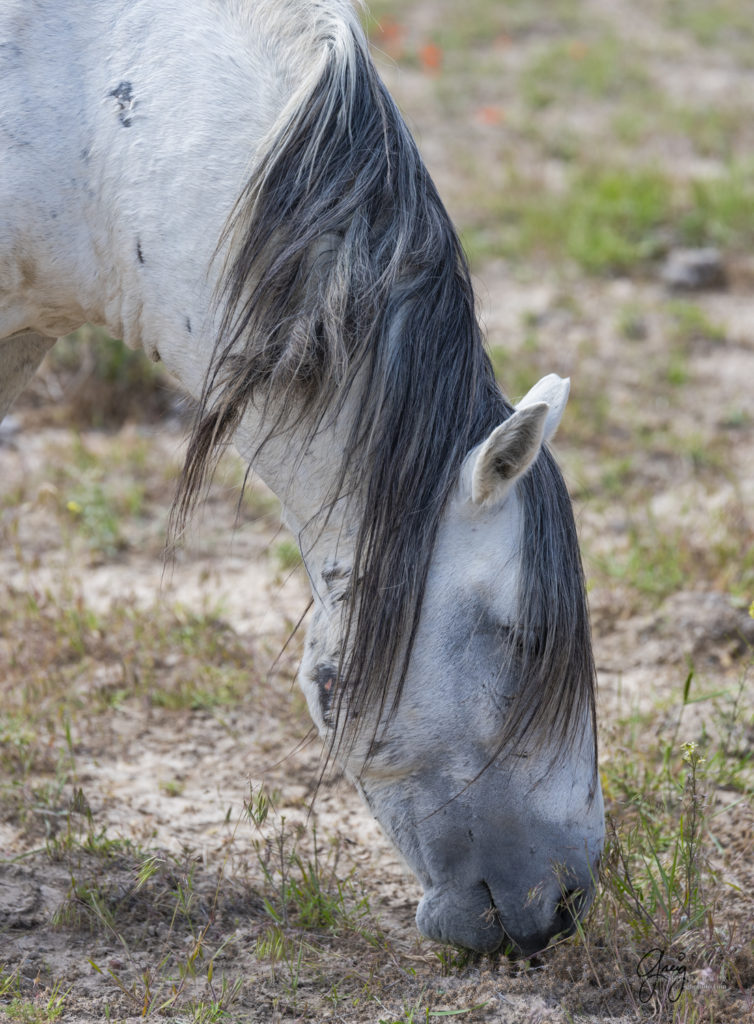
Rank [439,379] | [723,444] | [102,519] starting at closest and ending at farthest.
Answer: [439,379] < [102,519] < [723,444]

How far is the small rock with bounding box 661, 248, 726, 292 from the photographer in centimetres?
Result: 585

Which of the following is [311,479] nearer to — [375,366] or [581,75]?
[375,366]

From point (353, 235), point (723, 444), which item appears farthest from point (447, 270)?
point (723, 444)

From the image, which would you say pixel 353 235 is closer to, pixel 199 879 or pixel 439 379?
pixel 439 379

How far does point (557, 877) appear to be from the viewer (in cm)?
198

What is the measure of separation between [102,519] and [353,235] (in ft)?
7.61

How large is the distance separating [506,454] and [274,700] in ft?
5.25

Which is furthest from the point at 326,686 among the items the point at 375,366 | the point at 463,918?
the point at 375,366

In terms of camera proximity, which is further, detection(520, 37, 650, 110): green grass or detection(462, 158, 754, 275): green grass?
detection(520, 37, 650, 110): green grass

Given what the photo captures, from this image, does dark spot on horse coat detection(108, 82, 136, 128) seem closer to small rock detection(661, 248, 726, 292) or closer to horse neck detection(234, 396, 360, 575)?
horse neck detection(234, 396, 360, 575)

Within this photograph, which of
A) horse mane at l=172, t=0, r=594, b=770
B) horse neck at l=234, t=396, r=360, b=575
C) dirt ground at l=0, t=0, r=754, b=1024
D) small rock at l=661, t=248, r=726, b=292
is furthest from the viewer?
small rock at l=661, t=248, r=726, b=292

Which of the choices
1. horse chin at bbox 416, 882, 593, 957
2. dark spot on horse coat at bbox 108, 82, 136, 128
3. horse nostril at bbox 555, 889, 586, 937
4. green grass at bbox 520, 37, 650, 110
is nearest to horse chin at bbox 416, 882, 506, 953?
horse chin at bbox 416, 882, 593, 957

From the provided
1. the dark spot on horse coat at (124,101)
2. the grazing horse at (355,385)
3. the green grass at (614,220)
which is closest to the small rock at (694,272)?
the green grass at (614,220)

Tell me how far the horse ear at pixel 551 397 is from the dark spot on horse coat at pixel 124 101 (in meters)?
0.91
